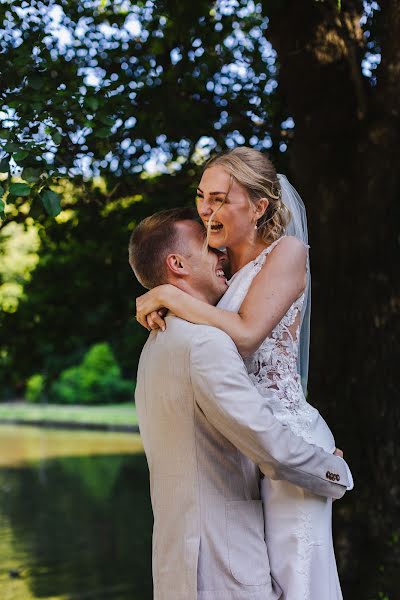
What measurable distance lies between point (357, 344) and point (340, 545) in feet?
4.03

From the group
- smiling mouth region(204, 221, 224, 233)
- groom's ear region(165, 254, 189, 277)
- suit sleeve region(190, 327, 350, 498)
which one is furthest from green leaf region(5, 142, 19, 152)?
suit sleeve region(190, 327, 350, 498)

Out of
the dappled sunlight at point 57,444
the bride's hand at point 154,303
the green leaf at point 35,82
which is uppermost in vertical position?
the green leaf at point 35,82

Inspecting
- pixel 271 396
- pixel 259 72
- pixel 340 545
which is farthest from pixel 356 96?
pixel 271 396

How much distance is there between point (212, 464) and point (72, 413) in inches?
1165

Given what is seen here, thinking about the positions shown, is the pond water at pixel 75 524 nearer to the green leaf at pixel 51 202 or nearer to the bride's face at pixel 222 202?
the green leaf at pixel 51 202

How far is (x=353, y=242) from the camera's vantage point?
19.0 feet

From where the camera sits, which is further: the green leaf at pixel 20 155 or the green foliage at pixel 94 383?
the green foliage at pixel 94 383

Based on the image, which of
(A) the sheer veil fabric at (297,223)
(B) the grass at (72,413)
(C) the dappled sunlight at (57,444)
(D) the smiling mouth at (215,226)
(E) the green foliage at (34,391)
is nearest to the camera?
(D) the smiling mouth at (215,226)

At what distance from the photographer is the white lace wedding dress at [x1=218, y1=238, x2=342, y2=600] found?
2719mm

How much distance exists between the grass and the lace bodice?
24.1 meters

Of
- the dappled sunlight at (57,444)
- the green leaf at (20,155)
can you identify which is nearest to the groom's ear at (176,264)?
the green leaf at (20,155)

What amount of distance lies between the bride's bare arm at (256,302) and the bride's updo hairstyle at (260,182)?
19 cm

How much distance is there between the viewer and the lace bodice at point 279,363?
2.89 m

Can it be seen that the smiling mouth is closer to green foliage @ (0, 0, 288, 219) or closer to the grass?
green foliage @ (0, 0, 288, 219)
